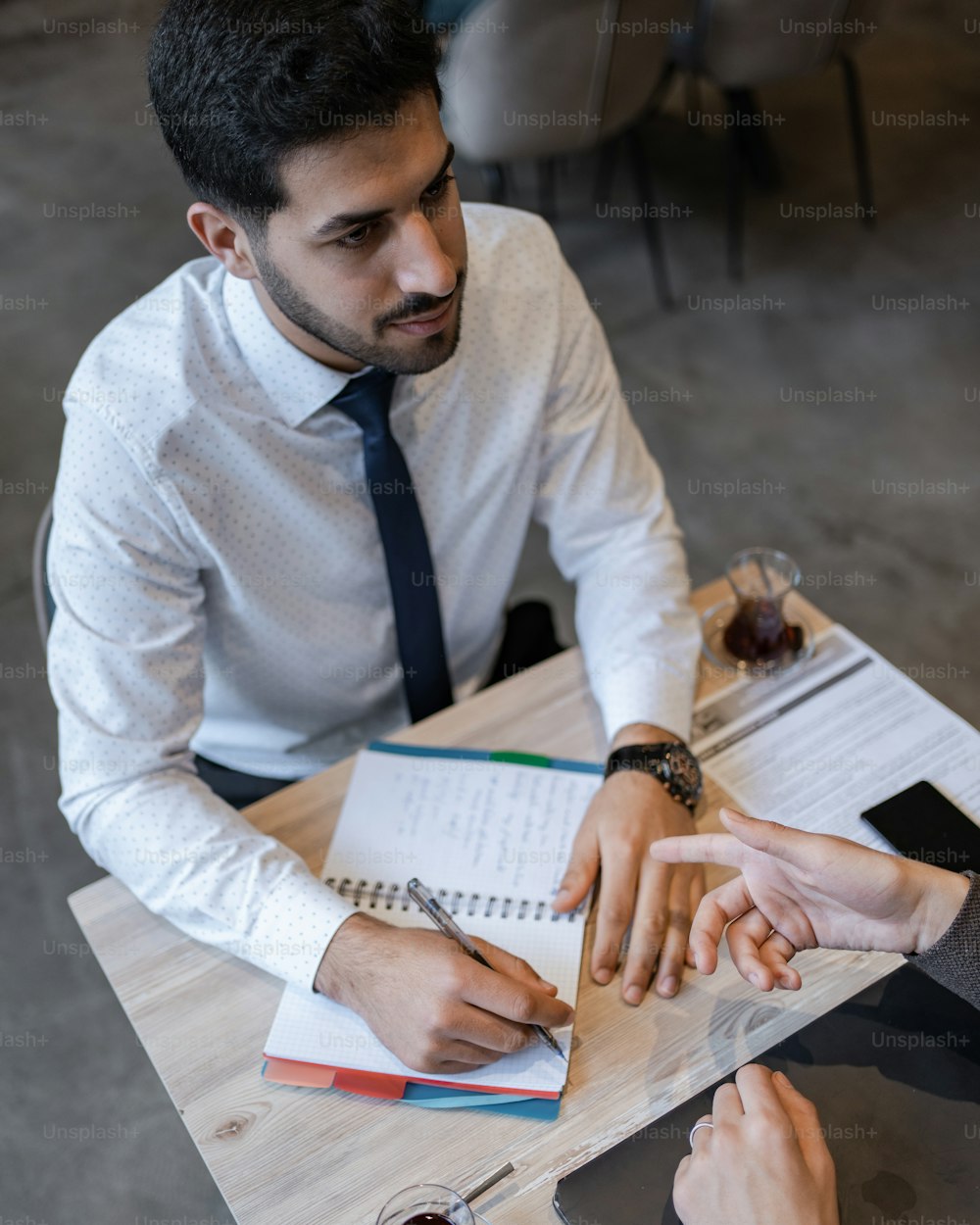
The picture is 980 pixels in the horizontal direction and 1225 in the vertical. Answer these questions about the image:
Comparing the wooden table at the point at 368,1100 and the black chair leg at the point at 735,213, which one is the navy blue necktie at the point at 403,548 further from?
the black chair leg at the point at 735,213

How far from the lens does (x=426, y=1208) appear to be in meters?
0.93

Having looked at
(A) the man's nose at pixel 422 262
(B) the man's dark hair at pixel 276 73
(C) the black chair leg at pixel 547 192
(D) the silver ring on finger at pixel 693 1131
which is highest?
(B) the man's dark hair at pixel 276 73

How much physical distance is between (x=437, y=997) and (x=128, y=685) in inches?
19.1

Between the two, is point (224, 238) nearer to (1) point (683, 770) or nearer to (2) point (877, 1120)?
(1) point (683, 770)

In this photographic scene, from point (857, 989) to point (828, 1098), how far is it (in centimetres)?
11

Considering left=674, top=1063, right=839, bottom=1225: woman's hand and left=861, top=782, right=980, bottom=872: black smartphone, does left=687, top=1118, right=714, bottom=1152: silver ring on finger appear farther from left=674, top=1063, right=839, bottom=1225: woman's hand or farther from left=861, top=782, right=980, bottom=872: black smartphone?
left=861, top=782, right=980, bottom=872: black smartphone

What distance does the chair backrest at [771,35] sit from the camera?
295cm

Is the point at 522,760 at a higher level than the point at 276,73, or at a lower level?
lower

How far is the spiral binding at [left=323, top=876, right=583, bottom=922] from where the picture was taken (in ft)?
3.75

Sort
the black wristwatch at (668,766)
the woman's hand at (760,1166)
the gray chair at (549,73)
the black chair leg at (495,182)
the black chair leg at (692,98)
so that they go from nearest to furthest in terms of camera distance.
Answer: the woman's hand at (760,1166)
the black wristwatch at (668,766)
the gray chair at (549,73)
the black chair leg at (495,182)
the black chair leg at (692,98)

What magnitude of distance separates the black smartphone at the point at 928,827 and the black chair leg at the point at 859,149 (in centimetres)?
276

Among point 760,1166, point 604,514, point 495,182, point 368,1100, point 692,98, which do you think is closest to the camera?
point 760,1166

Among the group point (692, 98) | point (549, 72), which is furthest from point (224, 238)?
point (692, 98)

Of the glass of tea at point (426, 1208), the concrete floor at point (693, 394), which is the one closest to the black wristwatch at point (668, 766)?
the glass of tea at point (426, 1208)
